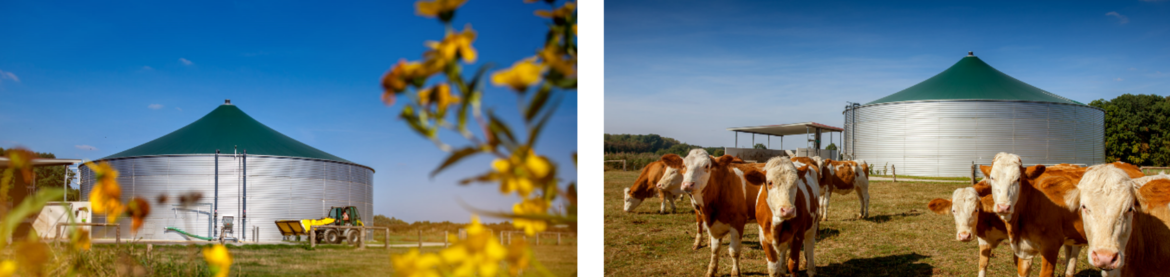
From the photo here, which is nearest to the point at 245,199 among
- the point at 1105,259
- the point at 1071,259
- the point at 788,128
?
the point at 1105,259

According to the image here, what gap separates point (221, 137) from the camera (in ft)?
8.83

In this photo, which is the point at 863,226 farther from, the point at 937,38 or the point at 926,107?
the point at 937,38

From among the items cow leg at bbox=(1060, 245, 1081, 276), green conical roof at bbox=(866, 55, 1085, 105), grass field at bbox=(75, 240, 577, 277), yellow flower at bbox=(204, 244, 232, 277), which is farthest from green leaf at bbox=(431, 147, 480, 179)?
green conical roof at bbox=(866, 55, 1085, 105)

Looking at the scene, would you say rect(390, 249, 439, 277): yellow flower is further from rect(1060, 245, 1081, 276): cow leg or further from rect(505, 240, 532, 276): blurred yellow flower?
rect(1060, 245, 1081, 276): cow leg

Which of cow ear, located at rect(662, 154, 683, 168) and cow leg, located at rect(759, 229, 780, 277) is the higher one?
cow ear, located at rect(662, 154, 683, 168)

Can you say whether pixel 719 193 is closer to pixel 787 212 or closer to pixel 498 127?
pixel 787 212

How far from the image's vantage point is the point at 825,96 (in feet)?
54.0

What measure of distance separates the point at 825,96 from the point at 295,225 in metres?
15.6

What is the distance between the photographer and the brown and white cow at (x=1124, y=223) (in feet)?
6.70

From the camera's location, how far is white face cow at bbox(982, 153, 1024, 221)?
255cm

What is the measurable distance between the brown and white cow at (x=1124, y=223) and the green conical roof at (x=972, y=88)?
16.1 m

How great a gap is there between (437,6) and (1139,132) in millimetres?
29661

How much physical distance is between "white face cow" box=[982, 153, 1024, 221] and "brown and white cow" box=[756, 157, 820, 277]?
834mm

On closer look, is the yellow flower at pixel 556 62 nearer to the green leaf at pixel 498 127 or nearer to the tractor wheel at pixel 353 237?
the green leaf at pixel 498 127
